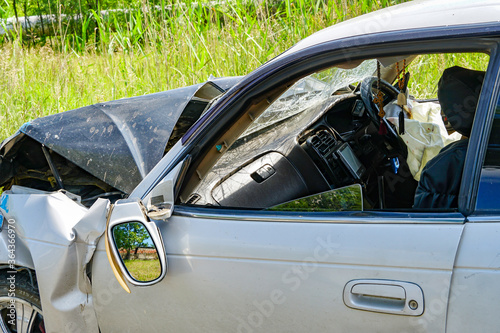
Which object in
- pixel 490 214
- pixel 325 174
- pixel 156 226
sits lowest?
pixel 325 174

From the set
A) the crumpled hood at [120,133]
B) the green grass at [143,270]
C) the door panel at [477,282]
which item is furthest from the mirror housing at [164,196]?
the door panel at [477,282]

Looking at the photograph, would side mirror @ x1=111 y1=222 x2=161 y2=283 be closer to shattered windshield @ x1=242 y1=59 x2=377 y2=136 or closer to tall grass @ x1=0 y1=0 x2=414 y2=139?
shattered windshield @ x1=242 y1=59 x2=377 y2=136

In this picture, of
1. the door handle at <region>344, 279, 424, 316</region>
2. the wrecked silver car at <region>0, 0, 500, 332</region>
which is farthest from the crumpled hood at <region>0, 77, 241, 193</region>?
the door handle at <region>344, 279, 424, 316</region>

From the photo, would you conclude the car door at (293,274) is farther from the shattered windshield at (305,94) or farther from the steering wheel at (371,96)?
the steering wheel at (371,96)

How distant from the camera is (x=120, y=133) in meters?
2.77

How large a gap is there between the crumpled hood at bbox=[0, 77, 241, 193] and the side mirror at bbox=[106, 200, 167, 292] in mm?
604

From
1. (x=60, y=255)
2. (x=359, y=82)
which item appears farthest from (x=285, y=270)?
(x=359, y=82)

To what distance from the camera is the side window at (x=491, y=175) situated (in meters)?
1.63

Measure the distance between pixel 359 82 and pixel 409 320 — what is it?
1.80 meters

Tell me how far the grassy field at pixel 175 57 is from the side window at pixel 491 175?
4.28 m

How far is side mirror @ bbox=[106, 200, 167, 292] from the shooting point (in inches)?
76.2

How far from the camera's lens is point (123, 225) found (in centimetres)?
199

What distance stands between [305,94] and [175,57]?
3.67 m

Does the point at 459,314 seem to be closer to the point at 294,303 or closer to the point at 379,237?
the point at 379,237
